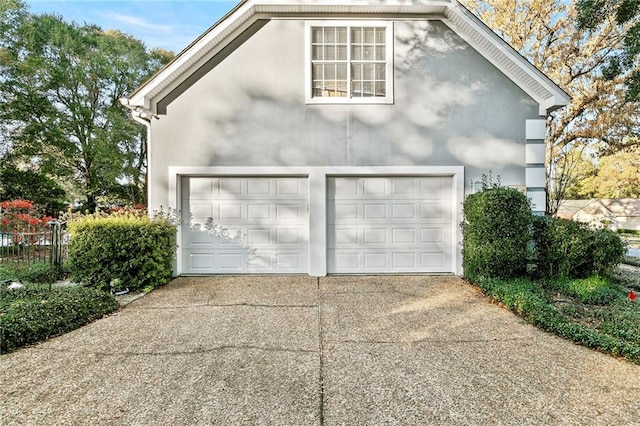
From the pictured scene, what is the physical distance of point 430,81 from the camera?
7211mm

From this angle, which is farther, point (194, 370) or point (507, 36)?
point (507, 36)

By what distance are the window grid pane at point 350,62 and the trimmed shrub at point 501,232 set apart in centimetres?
321

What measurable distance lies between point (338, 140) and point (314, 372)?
5.09 meters

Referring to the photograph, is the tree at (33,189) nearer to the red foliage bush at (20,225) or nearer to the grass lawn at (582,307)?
the red foliage bush at (20,225)

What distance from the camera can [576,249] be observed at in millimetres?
6141

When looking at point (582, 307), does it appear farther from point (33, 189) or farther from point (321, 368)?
point (33, 189)

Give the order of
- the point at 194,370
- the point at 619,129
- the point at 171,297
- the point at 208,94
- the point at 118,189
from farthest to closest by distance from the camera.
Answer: the point at 118,189
the point at 619,129
the point at 208,94
the point at 171,297
the point at 194,370

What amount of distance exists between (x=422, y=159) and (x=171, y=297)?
5660mm

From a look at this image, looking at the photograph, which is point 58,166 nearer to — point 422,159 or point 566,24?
point 422,159

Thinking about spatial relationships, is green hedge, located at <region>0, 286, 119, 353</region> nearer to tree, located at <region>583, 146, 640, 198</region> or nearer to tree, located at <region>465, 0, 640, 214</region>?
tree, located at <region>465, 0, 640, 214</region>

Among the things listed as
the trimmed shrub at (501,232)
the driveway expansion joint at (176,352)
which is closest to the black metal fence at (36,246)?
the driveway expansion joint at (176,352)

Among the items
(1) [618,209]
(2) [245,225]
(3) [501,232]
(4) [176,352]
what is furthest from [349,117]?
(1) [618,209]

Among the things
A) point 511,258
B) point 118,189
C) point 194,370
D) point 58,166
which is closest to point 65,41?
point 58,166

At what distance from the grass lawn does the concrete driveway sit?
211mm
